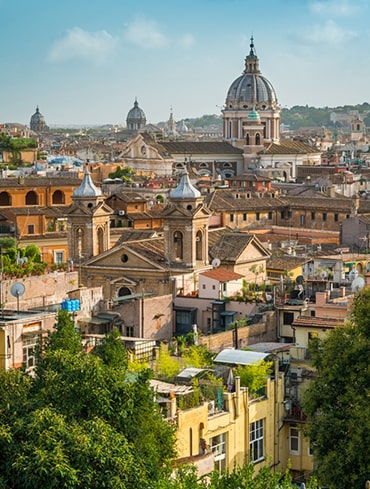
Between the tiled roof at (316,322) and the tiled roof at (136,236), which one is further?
the tiled roof at (136,236)

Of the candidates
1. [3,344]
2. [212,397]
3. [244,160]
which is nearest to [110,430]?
[212,397]

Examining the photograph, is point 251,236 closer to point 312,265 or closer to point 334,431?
point 312,265

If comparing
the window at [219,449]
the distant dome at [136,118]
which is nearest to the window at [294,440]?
the window at [219,449]

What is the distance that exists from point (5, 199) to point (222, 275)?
22.7 meters

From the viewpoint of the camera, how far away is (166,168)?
85.6m

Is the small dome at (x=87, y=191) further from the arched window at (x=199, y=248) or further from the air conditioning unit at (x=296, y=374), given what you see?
the air conditioning unit at (x=296, y=374)

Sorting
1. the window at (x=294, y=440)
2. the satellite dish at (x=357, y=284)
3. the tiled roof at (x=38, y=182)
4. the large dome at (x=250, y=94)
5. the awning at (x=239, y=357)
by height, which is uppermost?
the large dome at (x=250, y=94)

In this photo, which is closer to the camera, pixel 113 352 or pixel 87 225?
pixel 113 352

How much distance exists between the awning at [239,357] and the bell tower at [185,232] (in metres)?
11.4

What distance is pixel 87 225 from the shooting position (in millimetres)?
36344

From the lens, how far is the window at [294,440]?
2209 cm

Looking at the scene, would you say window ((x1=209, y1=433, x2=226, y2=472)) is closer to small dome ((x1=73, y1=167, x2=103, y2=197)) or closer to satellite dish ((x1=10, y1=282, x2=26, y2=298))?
satellite dish ((x1=10, y1=282, x2=26, y2=298))

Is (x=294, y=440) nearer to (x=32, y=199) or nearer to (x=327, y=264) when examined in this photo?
(x=327, y=264)

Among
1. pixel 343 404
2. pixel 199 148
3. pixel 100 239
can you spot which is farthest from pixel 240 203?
pixel 343 404
